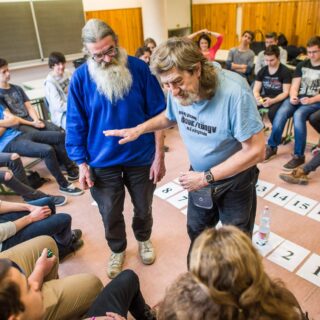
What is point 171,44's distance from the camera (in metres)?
1.21

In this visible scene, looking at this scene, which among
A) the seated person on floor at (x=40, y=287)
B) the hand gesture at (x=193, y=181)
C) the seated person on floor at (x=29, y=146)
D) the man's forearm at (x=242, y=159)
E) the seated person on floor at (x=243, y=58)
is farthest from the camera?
the seated person on floor at (x=243, y=58)

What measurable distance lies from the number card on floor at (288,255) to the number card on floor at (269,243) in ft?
0.10

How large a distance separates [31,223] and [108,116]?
0.89 meters

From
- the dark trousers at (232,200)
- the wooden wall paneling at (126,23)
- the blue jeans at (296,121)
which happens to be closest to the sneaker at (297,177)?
the blue jeans at (296,121)

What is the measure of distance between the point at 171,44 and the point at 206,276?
2.84 ft

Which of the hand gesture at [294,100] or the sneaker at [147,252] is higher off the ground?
the hand gesture at [294,100]

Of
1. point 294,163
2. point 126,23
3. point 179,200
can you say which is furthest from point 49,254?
point 126,23

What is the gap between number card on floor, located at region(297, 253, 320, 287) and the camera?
6.22ft

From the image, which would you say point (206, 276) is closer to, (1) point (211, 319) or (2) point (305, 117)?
(1) point (211, 319)

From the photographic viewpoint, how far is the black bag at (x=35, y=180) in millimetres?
3215

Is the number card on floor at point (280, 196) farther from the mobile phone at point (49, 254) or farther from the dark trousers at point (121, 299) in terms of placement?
the mobile phone at point (49, 254)

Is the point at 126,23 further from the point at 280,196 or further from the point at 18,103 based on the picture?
the point at 280,196

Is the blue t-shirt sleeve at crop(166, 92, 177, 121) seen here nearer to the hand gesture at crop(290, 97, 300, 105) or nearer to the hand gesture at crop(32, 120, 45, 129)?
the hand gesture at crop(32, 120, 45, 129)

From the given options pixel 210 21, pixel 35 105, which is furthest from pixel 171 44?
→ pixel 210 21
